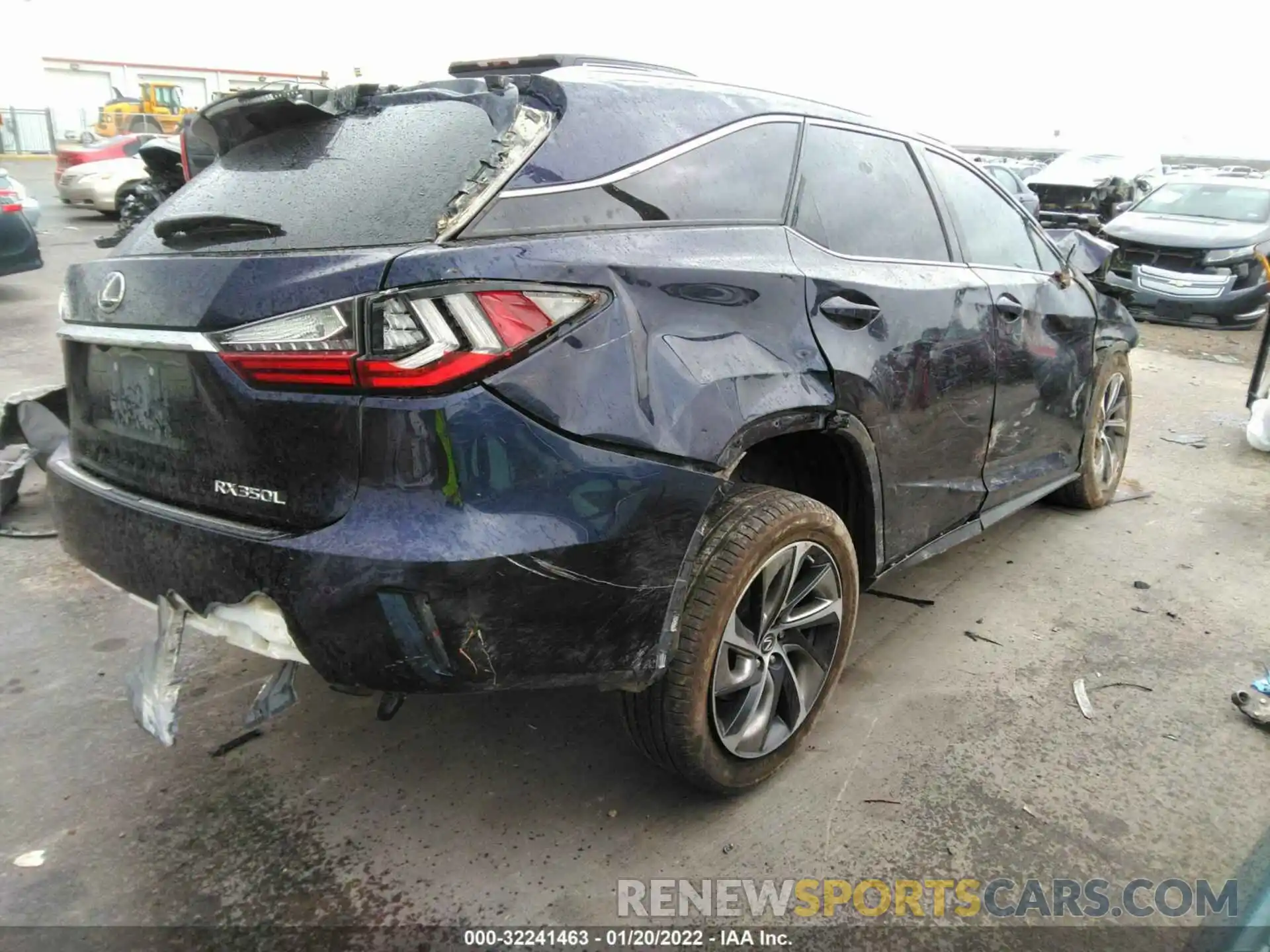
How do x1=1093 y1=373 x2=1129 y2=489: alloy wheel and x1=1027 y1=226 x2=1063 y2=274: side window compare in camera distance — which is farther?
x1=1093 y1=373 x2=1129 y2=489: alloy wheel

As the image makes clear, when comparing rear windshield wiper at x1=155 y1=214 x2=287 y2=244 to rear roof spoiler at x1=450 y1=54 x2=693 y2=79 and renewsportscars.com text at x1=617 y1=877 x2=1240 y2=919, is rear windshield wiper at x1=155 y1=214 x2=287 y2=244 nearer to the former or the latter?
rear roof spoiler at x1=450 y1=54 x2=693 y2=79

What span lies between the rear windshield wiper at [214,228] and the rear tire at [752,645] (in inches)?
50.5

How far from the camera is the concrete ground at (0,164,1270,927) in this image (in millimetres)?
2221

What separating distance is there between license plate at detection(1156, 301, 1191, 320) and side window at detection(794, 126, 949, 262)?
832cm

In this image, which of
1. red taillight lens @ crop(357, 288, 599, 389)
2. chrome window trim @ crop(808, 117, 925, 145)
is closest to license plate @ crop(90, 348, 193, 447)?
red taillight lens @ crop(357, 288, 599, 389)

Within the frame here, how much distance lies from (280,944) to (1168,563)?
159 inches

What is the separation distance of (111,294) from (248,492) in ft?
2.24

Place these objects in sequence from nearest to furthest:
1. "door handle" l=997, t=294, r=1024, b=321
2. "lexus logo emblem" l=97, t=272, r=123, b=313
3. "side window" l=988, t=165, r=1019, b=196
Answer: "lexus logo emblem" l=97, t=272, r=123, b=313 < "door handle" l=997, t=294, r=1024, b=321 < "side window" l=988, t=165, r=1019, b=196

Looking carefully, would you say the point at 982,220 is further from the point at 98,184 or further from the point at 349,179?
the point at 98,184

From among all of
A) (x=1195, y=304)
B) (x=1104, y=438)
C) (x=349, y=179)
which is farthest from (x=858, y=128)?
(x=1195, y=304)

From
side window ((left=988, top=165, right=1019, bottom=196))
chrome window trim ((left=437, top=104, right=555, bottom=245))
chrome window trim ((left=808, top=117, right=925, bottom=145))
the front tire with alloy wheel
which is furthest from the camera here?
side window ((left=988, top=165, right=1019, bottom=196))

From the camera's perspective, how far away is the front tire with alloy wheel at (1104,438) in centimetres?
446

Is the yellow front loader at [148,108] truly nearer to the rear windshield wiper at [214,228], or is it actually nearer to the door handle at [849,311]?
the rear windshield wiper at [214,228]

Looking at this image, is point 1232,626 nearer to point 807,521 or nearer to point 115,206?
point 807,521
